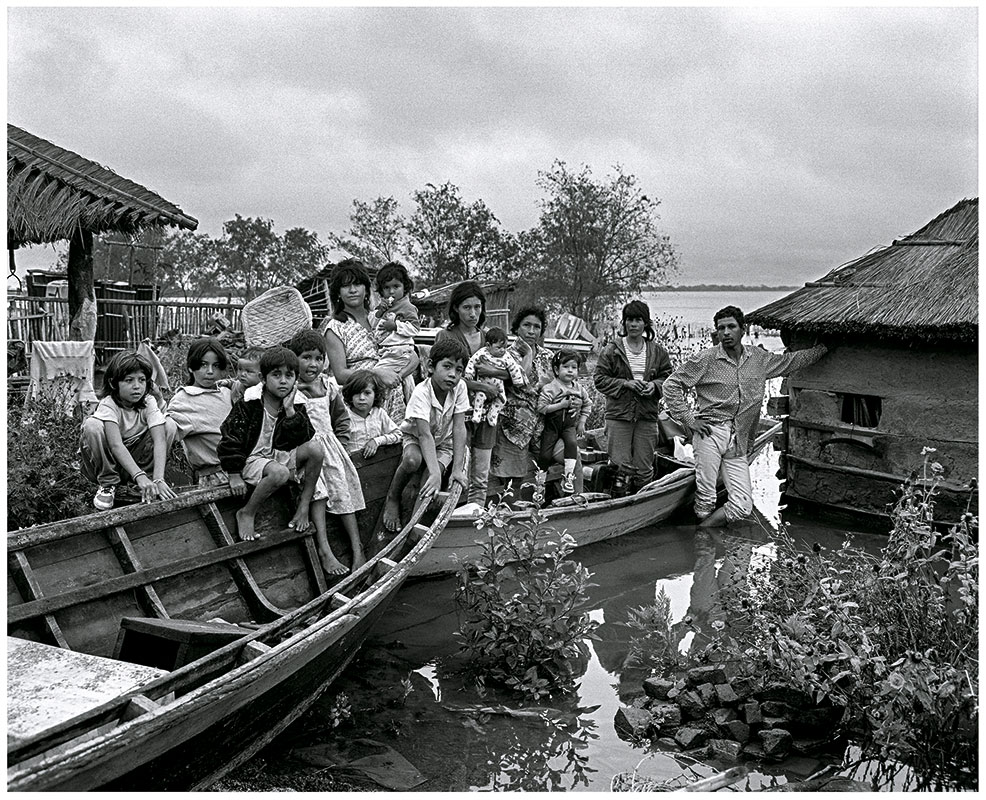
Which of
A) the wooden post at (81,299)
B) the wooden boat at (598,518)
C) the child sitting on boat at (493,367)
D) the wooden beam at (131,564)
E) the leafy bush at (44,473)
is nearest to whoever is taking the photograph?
the wooden beam at (131,564)

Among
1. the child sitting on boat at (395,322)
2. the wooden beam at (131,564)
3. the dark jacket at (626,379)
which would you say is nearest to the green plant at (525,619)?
the wooden beam at (131,564)

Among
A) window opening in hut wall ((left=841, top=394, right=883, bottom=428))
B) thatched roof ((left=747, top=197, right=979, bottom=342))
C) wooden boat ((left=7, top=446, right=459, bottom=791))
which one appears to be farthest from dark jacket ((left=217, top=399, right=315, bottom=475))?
window opening in hut wall ((left=841, top=394, right=883, bottom=428))

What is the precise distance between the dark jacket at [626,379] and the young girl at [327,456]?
335cm

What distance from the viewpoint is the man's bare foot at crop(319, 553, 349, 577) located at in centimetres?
611

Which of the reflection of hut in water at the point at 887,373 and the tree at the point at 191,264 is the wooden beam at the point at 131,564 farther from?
the tree at the point at 191,264

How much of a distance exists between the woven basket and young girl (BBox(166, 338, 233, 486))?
2.45ft

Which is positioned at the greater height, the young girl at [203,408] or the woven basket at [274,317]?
the woven basket at [274,317]

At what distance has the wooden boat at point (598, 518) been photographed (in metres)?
7.07

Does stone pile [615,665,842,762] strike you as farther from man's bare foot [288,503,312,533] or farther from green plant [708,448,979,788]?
man's bare foot [288,503,312,533]

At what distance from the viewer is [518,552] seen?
18.1 ft

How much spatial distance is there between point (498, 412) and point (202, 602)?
294 centimetres

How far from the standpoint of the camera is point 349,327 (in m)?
7.08

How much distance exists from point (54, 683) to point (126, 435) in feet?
7.81

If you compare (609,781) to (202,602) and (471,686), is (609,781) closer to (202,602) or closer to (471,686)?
(471,686)
